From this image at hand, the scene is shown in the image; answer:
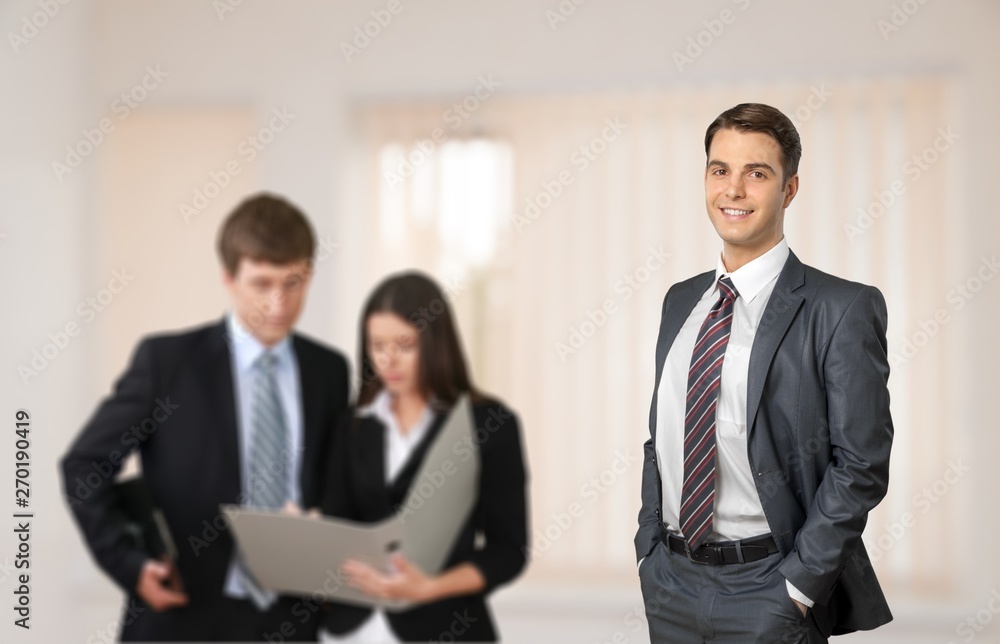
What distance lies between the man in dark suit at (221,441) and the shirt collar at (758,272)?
2.07 m

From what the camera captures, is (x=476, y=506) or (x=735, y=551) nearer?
(x=735, y=551)

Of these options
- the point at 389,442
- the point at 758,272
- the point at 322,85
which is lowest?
the point at 389,442

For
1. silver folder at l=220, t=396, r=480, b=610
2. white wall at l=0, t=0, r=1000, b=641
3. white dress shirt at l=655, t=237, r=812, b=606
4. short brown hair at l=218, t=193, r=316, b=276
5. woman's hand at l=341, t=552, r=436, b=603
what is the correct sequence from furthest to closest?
1. white wall at l=0, t=0, r=1000, b=641
2. short brown hair at l=218, t=193, r=316, b=276
3. woman's hand at l=341, t=552, r=436, b=603
4. silver folder at l=220, t=396, r=480, b=610
5. white dress shirt at l=655, t=237, r=812, b=606

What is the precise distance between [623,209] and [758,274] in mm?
3446

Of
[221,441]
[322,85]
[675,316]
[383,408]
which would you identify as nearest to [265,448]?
[221,441]

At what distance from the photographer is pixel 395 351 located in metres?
3.86

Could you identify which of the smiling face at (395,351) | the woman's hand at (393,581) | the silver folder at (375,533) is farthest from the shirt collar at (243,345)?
the woman's hand at (393,581)

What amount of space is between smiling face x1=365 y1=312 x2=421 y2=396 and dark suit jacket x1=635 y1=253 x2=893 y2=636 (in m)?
1.96

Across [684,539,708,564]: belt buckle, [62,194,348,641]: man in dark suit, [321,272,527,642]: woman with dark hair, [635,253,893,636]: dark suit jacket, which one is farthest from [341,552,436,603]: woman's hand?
[635,253,893,636]: dark suit jacket

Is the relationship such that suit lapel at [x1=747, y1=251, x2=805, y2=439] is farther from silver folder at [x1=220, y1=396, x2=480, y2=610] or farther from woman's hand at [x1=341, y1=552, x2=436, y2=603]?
woman's hand at [x1=341, y1=552, x2=436, y2=603]

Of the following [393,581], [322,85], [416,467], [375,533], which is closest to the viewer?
[375,533]

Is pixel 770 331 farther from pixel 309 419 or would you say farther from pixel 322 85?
pixel 322 85

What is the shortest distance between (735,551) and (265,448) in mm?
2195

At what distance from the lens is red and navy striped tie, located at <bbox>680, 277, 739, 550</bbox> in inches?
83.7
